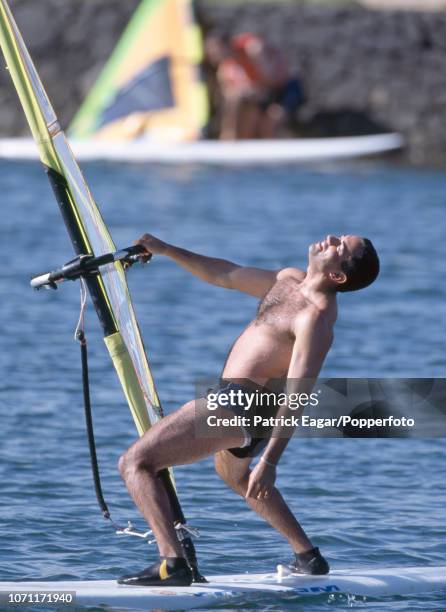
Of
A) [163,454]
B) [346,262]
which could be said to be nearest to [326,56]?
[346,262]

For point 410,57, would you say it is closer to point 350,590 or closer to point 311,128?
point 311,128

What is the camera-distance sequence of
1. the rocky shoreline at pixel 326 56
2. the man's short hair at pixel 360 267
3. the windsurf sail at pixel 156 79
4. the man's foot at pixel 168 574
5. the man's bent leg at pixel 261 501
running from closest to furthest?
the man's short hair at pixel 360 267 < the man's foot at pixel 168 574 < the man's bent leg at pixel 261 501 < the windsurf sail at pixel 156 79 < the rocky shoreline at pixel 326 56

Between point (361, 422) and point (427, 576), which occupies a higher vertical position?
point (361, 422)

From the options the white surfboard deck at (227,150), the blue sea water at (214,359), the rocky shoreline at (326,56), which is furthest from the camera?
the rocky shoreline at (326,56)

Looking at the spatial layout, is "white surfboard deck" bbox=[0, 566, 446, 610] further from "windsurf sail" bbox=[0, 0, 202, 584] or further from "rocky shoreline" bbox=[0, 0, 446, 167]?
"rocky shoreline" bbox=[0, 0, 446, 167]

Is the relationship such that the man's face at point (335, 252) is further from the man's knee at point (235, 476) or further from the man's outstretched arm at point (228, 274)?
the man's knee at point (235, 476)

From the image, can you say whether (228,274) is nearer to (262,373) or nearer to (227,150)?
(262,373)

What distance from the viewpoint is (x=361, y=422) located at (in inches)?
268

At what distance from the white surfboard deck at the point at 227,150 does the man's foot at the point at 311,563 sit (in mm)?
19060

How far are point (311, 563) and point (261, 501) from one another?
0.42 meters

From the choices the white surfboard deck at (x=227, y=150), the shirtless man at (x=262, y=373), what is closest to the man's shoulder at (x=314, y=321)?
the shirtless man at (x=262, y=373)

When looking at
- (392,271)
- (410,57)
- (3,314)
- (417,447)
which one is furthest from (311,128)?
(417,447)

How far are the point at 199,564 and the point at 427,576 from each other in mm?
1099

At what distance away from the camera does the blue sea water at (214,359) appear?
7637 mm
